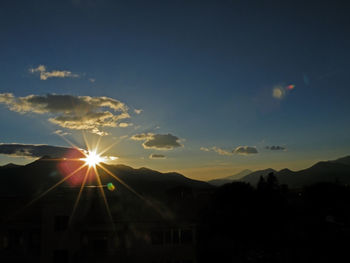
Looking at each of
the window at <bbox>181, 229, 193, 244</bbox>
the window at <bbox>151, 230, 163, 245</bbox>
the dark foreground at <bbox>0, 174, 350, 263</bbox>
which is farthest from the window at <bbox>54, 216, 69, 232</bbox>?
the window at <bbox>181, 229, 193, 244</bbox>

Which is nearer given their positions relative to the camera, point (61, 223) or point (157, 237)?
point (157, 237)

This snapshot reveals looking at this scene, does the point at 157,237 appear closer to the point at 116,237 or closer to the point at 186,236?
the point at 186,236

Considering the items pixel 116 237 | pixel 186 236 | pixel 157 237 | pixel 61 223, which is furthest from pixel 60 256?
pixel 186 236

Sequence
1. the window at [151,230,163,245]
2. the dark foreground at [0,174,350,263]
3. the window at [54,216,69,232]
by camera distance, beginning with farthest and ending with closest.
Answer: the window at [54,216,69,232] < the window at [151,230,163,245] < the dark foreground at [0,174,350,263]

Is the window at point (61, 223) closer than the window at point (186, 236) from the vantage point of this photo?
Yes

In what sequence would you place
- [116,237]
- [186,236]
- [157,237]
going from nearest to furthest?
1. [116,237]
2. [157,237]
3. [186,236]

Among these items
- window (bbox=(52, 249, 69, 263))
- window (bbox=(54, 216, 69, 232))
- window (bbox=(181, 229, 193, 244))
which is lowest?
window (bbox=(52, 249, 69, 263))

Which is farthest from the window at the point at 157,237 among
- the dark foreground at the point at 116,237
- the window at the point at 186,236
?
the window at the point at 186,236

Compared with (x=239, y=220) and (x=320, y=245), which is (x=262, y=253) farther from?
(x=239, y=220)

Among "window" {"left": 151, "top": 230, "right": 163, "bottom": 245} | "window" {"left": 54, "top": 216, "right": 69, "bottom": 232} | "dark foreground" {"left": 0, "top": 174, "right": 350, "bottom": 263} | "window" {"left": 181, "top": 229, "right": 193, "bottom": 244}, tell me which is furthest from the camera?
"window" {"left": 181, "top": 229, "right": 193, "bottom": 244}

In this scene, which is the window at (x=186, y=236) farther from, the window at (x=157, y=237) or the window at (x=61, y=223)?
the window at (x=61, y=223)

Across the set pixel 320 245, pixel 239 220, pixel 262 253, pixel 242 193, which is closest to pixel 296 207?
pixel 242 193

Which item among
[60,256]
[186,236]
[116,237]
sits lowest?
[60,256]

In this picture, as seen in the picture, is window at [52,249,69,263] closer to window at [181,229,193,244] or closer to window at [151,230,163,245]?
window at [151,230,163,245]
